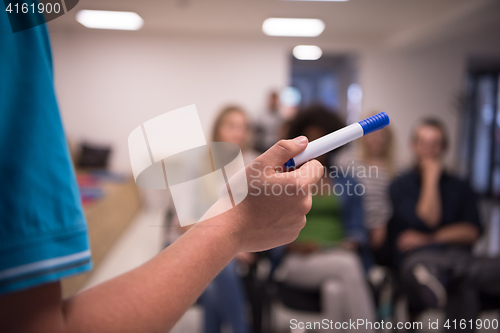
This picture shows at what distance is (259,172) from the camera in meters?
0.22

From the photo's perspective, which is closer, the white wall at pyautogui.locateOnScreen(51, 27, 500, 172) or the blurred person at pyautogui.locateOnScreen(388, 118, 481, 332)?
the white wall at pyautogui.locateOnScreen(51, 27, 500, 172)

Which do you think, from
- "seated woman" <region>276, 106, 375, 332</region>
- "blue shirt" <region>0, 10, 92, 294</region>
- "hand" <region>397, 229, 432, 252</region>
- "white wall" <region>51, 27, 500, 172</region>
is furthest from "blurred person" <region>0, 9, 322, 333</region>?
"hand" <region>397, 229, 432, 252</region>

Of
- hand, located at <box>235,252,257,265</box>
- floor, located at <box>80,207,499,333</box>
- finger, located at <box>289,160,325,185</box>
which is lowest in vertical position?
hand, located at <box>235,252,257,265</box>

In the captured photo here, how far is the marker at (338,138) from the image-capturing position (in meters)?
0.23

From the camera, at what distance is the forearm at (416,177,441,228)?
0.81 m

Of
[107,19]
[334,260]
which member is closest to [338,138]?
[107,19]

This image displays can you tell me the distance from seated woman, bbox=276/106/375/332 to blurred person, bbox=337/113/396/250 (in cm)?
4

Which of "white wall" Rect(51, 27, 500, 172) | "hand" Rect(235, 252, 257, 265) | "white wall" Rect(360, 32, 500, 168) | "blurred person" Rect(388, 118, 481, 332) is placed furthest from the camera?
"white wall" Rect(360, 32, 500, 168)

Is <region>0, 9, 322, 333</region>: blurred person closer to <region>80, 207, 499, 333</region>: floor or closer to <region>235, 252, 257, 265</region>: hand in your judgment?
<region>80, 207, 499, 333</region>: floor

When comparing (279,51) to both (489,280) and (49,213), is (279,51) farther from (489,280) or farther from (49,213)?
(49,213)

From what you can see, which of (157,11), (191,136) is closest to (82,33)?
(157,11)

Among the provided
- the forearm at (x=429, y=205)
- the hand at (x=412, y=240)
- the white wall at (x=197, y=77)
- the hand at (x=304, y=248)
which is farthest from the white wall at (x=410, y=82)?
the hand at (x=304, y=248)

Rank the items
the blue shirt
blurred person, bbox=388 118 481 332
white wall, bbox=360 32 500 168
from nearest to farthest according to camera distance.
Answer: the blue shirt, blurred person, bbox=388 118 481 332, white wall, bbox=360 32 500 168

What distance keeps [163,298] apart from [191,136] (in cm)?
14
